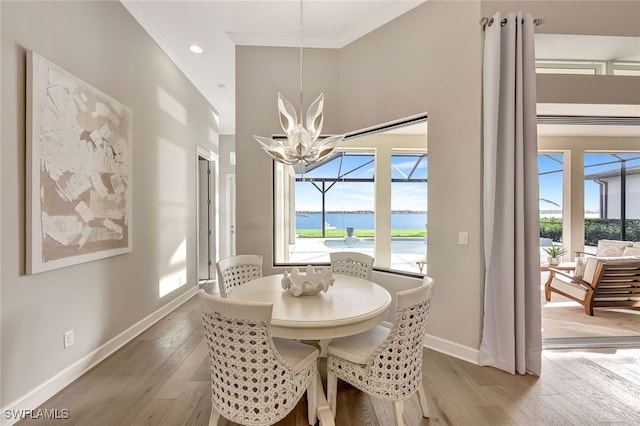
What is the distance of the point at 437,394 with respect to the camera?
213 cm

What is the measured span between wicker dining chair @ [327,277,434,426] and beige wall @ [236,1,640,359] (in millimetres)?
1219

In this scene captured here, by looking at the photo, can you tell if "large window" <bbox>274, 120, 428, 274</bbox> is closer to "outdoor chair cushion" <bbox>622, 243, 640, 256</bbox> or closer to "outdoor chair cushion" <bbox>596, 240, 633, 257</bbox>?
"outdoor chair cushion" <bbox>596, 240, 633, 257</bbox>

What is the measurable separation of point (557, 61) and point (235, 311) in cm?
343

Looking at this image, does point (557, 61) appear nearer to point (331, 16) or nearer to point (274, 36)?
point (331, 16)

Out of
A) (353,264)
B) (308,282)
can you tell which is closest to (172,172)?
(353,264)

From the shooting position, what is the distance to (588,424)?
1834 mm

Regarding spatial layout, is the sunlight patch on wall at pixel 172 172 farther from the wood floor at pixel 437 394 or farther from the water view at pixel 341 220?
the wood floor at pixel 437 394

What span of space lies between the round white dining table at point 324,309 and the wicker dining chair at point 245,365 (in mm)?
215

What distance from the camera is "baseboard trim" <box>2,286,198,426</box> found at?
1.83m

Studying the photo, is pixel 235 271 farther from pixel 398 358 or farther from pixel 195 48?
pixel 195 48

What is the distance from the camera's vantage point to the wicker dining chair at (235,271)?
2592 millimetres

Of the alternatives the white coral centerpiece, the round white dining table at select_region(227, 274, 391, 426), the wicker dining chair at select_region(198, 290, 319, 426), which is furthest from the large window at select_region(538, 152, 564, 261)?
the wicker dining chair at select_region(198, 290, 319, 426)

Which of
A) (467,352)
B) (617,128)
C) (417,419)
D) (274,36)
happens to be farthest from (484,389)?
(274,36)

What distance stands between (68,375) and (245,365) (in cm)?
182
